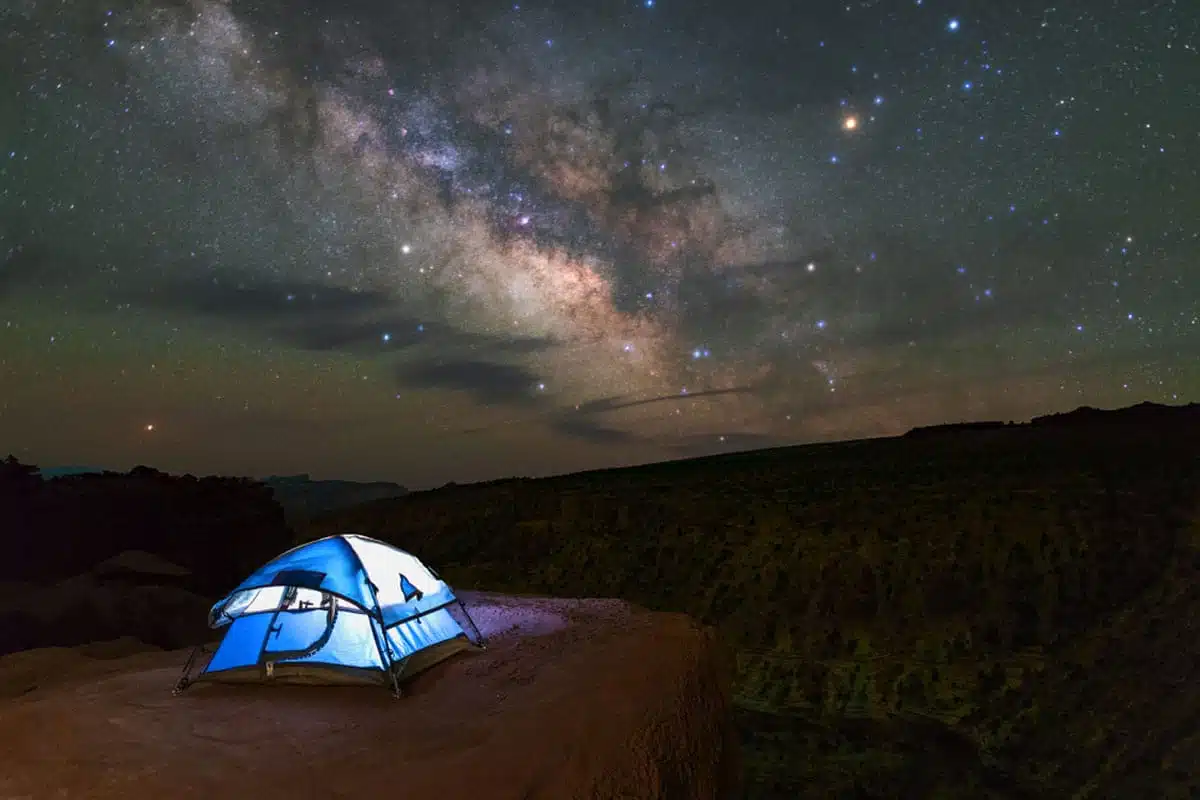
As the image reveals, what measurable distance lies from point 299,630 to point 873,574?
55.7 ft

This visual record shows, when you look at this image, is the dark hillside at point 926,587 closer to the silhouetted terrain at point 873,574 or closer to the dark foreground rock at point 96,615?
the silhouetted terrain at point 873,574

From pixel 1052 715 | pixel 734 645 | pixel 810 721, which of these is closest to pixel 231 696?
pixel 810 721

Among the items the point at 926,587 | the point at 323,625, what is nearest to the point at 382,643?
the point at 323,625

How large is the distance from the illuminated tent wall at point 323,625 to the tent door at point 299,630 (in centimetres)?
1

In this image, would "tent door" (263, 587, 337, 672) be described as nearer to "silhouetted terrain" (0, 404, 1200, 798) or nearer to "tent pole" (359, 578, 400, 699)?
"tent pole" (359, 578, 400, 699)

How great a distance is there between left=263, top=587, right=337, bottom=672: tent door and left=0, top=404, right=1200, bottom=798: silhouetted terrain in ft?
26.0

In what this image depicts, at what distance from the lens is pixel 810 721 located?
45.4ft

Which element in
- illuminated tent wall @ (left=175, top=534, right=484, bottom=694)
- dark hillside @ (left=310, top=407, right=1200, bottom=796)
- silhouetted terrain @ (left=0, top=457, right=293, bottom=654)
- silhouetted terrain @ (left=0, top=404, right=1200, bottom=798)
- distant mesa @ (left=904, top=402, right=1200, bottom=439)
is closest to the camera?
illuminated tent wall @ (left=175, top=534, right=484, bottom=694)

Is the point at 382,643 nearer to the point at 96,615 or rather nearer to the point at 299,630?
the point at 299,630

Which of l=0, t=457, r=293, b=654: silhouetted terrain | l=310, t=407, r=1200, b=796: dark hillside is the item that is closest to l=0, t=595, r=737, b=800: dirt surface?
l=310, t=407, r=1200, b=796: dark hillside

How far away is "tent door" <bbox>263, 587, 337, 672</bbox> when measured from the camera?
8000mm

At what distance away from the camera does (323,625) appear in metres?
8.30

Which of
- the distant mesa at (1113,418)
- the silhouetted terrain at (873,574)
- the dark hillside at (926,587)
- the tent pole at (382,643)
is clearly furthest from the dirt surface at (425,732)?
the distant mesa at (1113,418)

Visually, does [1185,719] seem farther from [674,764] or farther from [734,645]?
[674,764]
